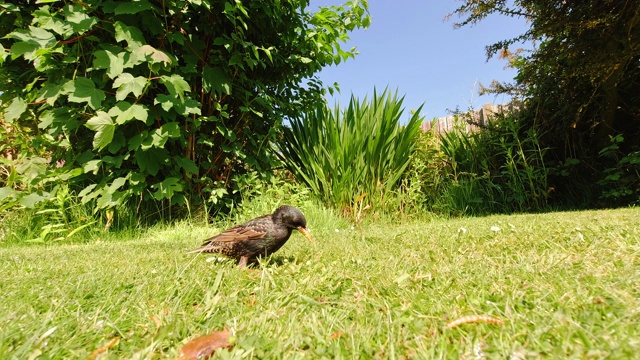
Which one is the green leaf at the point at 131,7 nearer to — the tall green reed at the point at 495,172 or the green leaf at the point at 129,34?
the green leaf at the point at 129,34

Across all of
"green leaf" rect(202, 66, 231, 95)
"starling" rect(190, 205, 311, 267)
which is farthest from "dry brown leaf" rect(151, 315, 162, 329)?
"green leaf" rect(202, 66, 231, 95)

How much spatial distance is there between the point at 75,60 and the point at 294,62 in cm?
247

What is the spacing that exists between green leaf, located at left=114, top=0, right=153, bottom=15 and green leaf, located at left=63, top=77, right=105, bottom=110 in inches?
28.7

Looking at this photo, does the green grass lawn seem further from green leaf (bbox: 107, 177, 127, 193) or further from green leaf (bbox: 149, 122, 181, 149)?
green leaf (bbox: 149, 122, 181, 149)

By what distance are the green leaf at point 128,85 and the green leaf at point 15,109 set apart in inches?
51.9

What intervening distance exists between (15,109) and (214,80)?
2.09 metres

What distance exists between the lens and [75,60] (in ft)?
11.3

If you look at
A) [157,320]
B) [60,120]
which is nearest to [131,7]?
[60,120]

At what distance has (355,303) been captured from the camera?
4.47 ft

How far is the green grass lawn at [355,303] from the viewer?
99cm

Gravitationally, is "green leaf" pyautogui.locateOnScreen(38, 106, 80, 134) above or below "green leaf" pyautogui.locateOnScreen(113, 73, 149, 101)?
below

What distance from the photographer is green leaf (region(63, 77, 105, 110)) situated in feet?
10.6

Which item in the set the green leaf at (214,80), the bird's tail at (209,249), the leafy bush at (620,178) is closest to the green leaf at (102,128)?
the green leaf at (214,80)

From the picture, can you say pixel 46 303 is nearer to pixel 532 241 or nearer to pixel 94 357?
pixel 94 357
